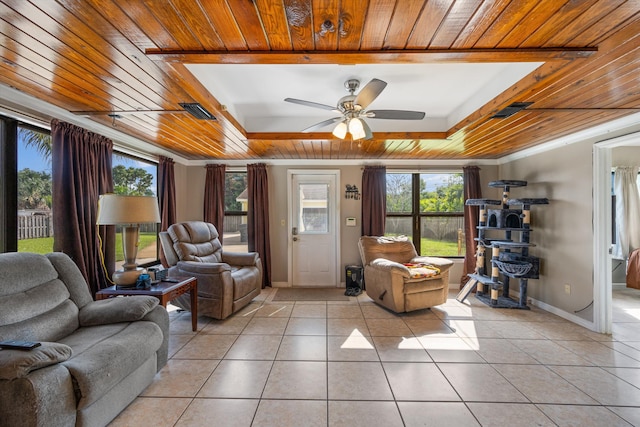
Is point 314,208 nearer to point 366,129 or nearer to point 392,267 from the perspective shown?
point 392,267

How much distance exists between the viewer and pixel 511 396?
6.56 feet

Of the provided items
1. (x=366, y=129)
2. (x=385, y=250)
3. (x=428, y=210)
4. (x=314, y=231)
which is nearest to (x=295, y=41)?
(x=366, y=129)

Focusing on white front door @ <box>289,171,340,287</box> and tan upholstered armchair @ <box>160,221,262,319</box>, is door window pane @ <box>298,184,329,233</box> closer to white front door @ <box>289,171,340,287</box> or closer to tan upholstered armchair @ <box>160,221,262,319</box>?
white front door @ <box>289,171,340,287</box>

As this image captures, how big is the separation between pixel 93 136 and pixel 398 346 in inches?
145

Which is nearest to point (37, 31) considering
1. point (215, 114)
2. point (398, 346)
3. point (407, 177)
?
point (215, 114)

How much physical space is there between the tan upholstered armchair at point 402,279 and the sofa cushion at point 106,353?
252 cm

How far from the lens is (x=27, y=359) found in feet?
4.33

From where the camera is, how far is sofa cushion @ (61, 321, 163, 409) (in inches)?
58.1

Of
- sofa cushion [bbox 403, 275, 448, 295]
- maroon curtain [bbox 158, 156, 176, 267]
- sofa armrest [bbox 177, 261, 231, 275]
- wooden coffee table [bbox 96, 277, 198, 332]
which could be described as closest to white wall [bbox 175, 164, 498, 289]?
maroon curtain [bbox 158, 156, 176, 267]

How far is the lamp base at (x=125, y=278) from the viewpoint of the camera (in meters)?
2.59

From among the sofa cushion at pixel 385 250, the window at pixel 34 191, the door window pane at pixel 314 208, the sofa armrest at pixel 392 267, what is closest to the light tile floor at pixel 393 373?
the sofa armrest at pixel 392 267

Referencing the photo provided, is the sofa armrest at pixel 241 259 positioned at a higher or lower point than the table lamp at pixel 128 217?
lower

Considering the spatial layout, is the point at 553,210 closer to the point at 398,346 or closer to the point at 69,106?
the point at 398,346

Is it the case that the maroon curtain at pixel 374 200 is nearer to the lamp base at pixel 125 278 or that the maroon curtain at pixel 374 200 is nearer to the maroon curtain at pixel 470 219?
the maroon curtain at pixel 470 219
